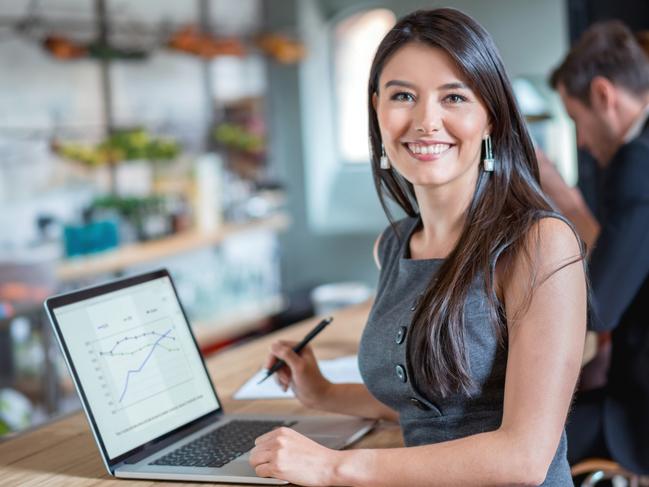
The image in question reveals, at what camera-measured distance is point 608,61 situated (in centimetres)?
275

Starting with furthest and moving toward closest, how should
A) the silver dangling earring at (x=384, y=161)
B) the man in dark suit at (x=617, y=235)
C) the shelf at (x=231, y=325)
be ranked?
the shelf at (x=231, y=325), the man in dark suit at (x=617, y=235), the silver dangling earring at (x=384, y=161)

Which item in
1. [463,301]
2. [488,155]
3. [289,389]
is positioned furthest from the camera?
[289,389]

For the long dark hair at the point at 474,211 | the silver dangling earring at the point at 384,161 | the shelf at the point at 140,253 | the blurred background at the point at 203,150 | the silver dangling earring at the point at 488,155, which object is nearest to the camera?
the long dark hair at the point at 474,211

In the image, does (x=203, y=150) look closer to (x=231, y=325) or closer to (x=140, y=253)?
(x=231, y=325)

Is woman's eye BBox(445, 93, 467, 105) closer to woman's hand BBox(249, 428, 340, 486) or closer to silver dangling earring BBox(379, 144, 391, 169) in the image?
silver dangling earring BBox(379, 144, 391, 169)

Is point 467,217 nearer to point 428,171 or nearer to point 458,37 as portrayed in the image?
point 428,171

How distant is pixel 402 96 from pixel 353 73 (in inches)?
237

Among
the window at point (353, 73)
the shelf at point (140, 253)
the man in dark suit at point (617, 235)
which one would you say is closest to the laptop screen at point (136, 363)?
the man in dark suit at point (617, 235)

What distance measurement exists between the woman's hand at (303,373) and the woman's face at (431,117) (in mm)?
428

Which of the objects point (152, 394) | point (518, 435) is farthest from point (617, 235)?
point (152, 394)

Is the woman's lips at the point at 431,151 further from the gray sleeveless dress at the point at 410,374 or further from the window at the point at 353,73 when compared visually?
the window at the point at 353,73

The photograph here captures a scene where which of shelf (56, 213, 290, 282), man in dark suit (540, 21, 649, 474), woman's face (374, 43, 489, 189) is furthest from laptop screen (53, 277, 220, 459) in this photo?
shelf (56, 213, 290, 282)

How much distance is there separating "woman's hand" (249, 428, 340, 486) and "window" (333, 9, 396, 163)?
611cm

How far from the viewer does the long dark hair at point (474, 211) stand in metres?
1.48
